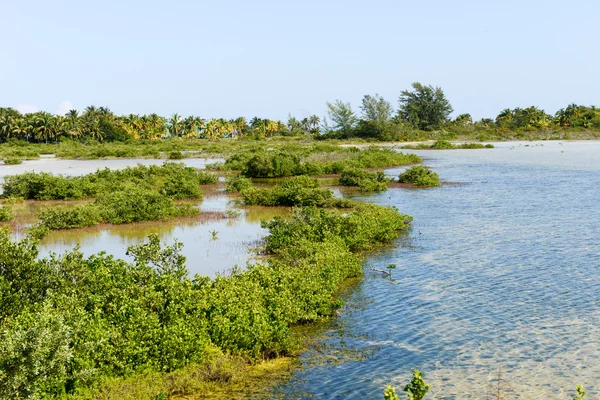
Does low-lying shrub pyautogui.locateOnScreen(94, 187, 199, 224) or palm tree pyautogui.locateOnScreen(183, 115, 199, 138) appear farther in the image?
palm tree pyautogui.locateOnScreen(183, 115, 199, 138)

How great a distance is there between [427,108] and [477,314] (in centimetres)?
14208

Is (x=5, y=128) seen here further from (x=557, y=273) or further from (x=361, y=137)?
(x=557, y=273)

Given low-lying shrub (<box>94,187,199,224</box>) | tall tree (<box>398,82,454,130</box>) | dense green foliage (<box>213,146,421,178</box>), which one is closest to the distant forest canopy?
tall tree (<box>398,82,454,130</box>)

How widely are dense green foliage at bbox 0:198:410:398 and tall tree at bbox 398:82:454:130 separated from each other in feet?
455

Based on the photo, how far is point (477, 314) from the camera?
1661 cm

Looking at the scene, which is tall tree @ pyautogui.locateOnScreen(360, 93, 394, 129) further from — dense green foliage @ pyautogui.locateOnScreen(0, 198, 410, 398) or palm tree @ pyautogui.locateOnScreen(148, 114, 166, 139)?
dense green foliage @ pyautogui.locateOnScreen(0, 198, 410, 398)

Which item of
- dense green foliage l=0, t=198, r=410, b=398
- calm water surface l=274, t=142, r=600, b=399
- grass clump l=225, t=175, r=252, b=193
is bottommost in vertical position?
calm water surface l=274, t=142, r=600, b=399

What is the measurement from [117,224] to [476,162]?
52.9 metres

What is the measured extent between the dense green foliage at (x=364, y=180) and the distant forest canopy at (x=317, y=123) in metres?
77.8

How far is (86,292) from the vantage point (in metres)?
14.3

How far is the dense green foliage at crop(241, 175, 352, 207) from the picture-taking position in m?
36.6

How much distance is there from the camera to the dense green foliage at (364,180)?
46.4 meters

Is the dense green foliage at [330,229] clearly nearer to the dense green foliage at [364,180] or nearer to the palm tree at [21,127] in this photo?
the dense green foliage at [364,180]

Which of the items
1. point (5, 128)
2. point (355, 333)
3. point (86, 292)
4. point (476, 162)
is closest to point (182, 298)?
point (86, 292)
